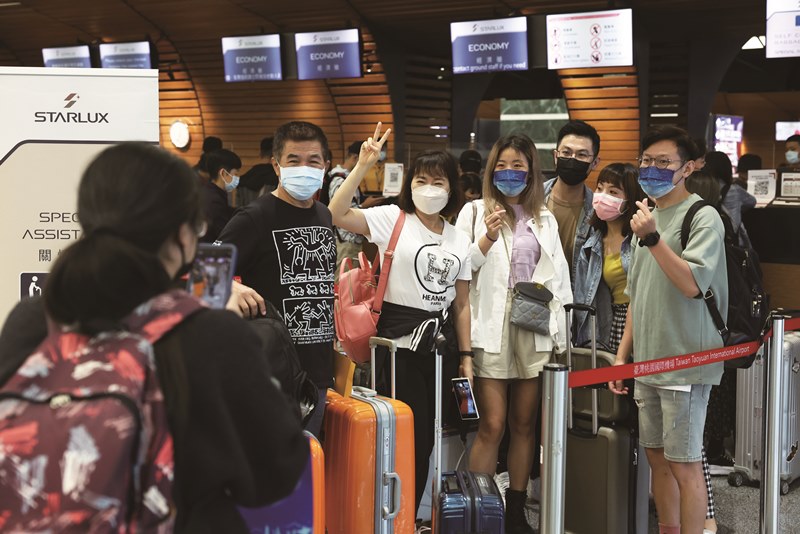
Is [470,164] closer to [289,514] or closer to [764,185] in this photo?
[764,185]

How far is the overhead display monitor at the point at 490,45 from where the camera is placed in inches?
397

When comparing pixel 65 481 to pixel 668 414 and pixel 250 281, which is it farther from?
pixel 668 414

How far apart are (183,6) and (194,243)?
11258mm

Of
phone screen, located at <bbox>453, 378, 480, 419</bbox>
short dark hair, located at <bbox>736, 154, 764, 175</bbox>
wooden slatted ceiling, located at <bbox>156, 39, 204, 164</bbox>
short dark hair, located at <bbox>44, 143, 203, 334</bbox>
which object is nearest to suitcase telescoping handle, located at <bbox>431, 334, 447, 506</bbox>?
phone screen, located at <bbox>453, 378, 480, 419</bbox>

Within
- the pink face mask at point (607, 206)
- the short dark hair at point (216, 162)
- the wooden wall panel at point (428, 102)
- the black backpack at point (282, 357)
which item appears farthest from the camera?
the wooden wall panel at point (428, 102)

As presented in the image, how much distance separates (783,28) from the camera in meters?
8.28

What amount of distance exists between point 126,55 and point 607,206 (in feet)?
34.9

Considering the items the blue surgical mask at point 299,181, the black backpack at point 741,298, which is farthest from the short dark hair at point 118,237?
the black backpack at point 741,298

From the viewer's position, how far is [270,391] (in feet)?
4.62

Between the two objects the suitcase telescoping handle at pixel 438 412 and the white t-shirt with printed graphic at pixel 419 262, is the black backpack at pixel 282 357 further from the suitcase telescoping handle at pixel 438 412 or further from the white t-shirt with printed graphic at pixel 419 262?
the white t-shirt with printed graphic at pixel 419 262

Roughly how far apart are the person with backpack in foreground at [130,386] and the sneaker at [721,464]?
425 cm

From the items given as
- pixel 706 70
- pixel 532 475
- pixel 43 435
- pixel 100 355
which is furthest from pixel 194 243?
pixel 706 70

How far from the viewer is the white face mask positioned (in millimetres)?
3668

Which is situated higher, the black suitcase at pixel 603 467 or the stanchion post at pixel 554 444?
the stanchion post at pixel 554 444
